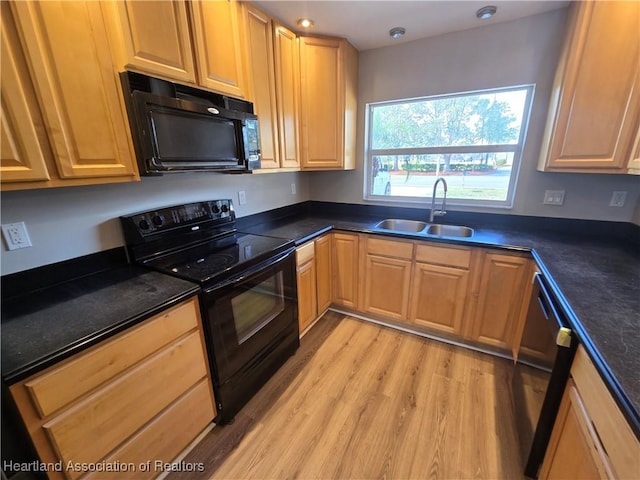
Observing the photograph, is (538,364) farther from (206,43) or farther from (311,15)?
(311,15)

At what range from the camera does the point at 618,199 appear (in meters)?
1.82

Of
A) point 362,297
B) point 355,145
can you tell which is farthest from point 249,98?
point 362,297

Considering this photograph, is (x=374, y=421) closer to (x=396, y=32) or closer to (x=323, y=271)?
(x=323, y=271)

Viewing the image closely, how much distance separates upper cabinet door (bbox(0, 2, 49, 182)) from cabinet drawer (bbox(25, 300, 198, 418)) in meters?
0.66

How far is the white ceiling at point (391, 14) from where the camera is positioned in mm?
1709

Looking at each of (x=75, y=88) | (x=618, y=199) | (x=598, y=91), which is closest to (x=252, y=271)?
Result: (x=75, y=88)

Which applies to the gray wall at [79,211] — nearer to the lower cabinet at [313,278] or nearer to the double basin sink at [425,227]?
the lower cabinet at [313,278]

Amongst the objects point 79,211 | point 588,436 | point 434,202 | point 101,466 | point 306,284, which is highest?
point 79,211

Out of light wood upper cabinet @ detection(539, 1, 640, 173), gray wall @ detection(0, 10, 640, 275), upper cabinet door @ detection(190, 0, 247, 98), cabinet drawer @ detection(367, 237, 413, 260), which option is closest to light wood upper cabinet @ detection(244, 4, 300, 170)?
upper cabinet door @ detection(190, 0, 247, 98)

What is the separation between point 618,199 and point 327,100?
2210mm

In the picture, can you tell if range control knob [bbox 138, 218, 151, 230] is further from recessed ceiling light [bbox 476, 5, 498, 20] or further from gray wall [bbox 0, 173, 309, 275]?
recessed ceiling light [bbox 476, 5, 498, 20]

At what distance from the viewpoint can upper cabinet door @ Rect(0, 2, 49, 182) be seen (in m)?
0.86

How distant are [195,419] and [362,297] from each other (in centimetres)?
153

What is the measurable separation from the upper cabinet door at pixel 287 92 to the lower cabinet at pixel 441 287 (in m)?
1.27
